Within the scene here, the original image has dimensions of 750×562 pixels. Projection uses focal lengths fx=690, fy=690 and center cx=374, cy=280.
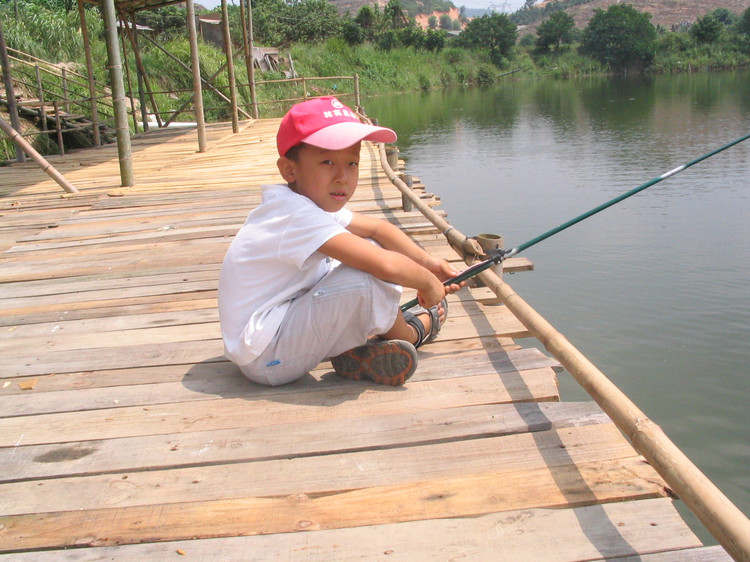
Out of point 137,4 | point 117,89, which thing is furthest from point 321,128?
point 137,4

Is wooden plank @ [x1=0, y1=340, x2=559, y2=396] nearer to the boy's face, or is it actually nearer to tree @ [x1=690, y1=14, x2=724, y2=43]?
the boy's face

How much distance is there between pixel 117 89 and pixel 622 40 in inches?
1935

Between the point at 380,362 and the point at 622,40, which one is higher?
the point at 622,40

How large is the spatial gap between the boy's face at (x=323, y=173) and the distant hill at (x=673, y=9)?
80.8 meters

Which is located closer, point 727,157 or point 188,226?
point 188,226

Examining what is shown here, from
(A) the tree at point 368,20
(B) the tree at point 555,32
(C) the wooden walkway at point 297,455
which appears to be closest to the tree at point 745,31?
(B) the tree at point 555,32

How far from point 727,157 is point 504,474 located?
12654 millimetres

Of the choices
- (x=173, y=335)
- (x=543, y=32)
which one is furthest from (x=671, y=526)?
(x=543, y=32)

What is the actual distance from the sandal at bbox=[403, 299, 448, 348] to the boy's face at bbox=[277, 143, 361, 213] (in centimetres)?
52

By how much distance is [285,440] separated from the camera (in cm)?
188

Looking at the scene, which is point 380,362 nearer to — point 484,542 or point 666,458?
point 484,542

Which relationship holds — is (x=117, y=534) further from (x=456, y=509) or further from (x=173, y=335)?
(x=173, y=335)

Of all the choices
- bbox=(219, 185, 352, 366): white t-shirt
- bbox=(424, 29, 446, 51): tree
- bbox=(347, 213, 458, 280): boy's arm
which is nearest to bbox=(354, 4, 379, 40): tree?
bbox=(424, 29, 446, 51): tree

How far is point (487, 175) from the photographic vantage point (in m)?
12.3
